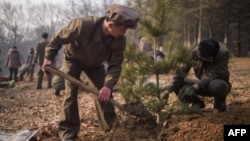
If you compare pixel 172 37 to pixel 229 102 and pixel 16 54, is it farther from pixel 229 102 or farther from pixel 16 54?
pixel 16 54

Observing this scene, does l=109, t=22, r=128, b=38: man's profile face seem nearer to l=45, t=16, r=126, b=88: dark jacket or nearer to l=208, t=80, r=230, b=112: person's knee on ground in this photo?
l=45, t=16, r=126, b=88: dark jacket

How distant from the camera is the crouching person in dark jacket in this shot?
4.78 m

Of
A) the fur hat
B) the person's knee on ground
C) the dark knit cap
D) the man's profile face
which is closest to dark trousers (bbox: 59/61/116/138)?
the man's profile face

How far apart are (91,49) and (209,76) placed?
1.97 meters

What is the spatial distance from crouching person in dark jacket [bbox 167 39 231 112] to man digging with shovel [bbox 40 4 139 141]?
1.14m

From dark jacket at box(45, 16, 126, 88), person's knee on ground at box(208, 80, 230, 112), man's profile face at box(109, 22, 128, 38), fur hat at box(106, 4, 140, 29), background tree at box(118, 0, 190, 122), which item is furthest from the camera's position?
person's knee on ground at box(208, 80, 230, 112)

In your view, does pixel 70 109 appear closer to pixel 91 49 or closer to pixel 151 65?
pixel 91 49

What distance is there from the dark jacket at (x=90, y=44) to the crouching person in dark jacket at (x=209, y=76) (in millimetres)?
1108

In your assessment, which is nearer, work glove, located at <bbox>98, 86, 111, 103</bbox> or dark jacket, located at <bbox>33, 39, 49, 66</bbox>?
work glove, located at <bbox>98, 86, 111, 103</bbox>

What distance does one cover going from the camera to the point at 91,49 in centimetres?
412

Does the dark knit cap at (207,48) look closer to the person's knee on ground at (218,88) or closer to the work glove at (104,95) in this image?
the person's knee on ground at (218,88)

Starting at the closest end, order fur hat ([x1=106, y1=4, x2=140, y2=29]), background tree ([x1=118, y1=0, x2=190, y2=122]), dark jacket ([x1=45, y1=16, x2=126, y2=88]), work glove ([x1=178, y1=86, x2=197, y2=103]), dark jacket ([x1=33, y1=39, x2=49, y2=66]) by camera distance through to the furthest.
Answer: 1. fur hat ([x1=106, y1=4, x2=140, y2=29])
2. dark jacket ([x1=45, y1=16, x2=126, y2=88])
3. background tree ([x1=118, y1=0, x2=190, y2=122])
4. work glove ([x1=178, y1=86, x2=197, y2=103])
5. dark jacket ([x1=33, y1=39, x2=49, y2=66])

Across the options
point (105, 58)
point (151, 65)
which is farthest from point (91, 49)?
point (151, 65)

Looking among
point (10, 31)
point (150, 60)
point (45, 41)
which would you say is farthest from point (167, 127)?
point (10, 31)
